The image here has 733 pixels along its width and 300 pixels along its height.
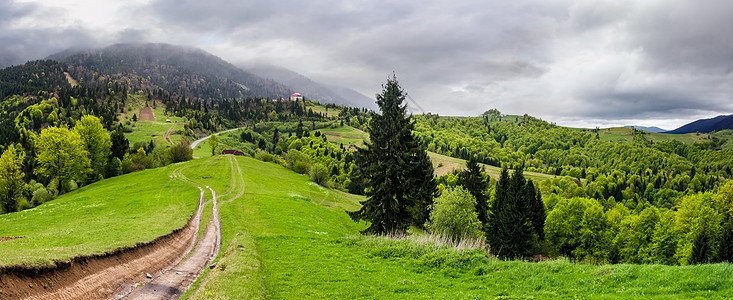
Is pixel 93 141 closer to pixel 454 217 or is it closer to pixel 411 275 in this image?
pixel 454 217

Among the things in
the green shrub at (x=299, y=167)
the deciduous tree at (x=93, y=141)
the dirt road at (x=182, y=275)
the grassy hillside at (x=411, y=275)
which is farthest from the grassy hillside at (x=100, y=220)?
the green shrub at (x=299, y=167)

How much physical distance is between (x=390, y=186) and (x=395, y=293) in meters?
16.1

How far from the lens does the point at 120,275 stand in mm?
18141

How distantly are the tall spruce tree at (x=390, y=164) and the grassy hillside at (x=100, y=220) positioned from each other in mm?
19855

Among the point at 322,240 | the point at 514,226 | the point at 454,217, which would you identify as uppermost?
the point at 322,240

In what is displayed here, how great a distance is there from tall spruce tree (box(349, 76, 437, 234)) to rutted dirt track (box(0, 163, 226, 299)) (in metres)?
15.5

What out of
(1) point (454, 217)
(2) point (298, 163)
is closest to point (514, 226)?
(1) point (454, 217)

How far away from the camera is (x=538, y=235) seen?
77.5 m

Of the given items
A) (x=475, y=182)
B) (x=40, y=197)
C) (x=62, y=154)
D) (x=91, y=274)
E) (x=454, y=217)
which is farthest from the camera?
(x=475, y=182)

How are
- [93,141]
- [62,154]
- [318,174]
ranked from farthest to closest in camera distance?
[318,174], [93,141], [62,154]

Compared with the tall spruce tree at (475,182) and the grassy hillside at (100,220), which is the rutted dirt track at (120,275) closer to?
the grassy hillside at (100,220)

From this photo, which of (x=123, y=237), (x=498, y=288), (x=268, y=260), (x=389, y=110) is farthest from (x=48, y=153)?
(x=498, y=288)

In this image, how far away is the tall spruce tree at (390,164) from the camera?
31.2m

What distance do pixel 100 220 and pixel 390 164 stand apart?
106ft
